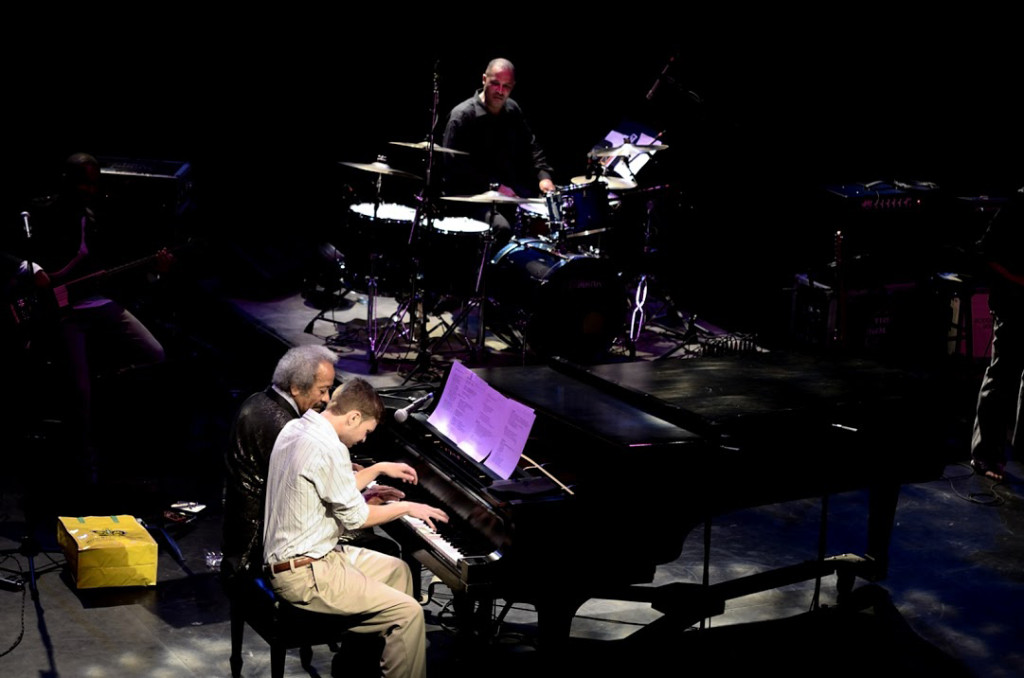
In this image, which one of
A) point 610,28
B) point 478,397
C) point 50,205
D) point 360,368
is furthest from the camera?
point 610,28

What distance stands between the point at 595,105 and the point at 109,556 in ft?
23.0

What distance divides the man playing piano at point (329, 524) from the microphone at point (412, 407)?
1.73 ft

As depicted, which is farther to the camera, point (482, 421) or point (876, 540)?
point (876, 540)

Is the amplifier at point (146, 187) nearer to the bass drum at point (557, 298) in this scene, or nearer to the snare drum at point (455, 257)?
the snare drum at point (455, 257)

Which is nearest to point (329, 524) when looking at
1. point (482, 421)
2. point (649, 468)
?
point (482, 421)

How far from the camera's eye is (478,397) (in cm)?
477

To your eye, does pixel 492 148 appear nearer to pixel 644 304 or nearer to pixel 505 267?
pixel 505 267

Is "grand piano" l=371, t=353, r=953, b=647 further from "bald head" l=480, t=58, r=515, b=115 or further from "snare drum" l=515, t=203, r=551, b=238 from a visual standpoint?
"bald head" l=480, t=58, r=515, b=115

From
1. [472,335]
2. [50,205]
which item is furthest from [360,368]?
[50,205]

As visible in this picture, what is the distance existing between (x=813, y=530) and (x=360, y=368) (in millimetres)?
3310

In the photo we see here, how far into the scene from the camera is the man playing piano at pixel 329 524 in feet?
14.6

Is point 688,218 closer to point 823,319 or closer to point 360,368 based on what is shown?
point 823,319

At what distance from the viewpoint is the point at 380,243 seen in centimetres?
889

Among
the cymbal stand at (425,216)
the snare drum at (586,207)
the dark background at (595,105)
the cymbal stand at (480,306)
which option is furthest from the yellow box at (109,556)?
the dark background at (595,105)
